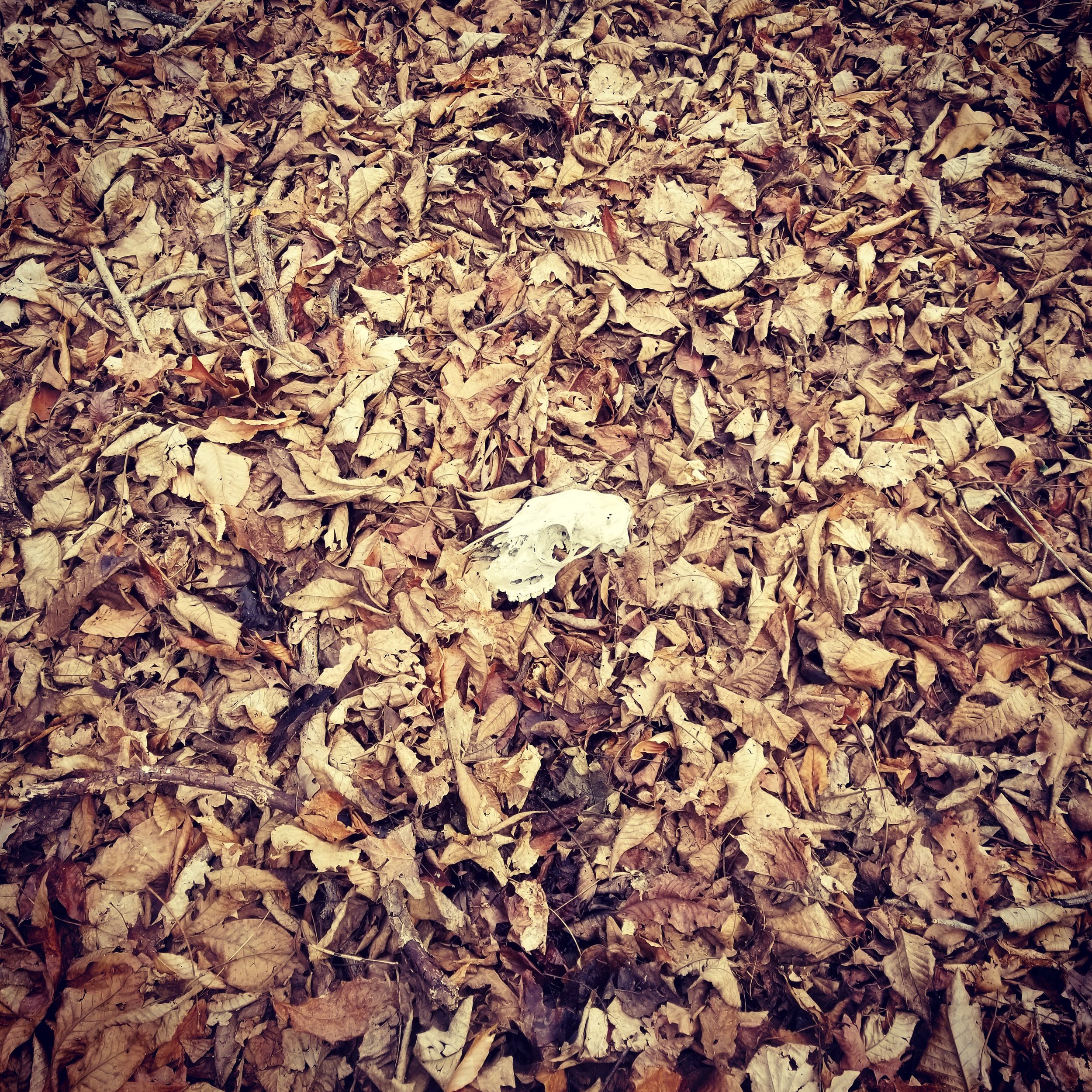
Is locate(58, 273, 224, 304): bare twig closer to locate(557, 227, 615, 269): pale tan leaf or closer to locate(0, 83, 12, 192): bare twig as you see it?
locate(0, 83, 12, 192): bare twig

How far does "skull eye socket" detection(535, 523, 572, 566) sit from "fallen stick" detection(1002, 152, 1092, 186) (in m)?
2.30

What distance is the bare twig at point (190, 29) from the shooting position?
8.63ft

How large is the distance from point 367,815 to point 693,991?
0.96m

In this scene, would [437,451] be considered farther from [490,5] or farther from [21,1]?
[21,1]

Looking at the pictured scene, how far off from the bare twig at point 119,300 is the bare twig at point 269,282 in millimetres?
415

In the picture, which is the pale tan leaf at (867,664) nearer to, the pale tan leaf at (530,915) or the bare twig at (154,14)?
the pale tan leaf at (530,915)

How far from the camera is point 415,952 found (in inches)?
66.6

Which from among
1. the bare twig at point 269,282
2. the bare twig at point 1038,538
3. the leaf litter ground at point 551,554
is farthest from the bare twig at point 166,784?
the bare twig at point 1038,538

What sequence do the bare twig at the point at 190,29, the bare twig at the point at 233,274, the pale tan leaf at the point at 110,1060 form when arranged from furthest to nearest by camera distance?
1. the bare twig at the point at 190,29
2. the bare twig at the point at 233,274
3. the pale tan leaf at the point at 110,1060

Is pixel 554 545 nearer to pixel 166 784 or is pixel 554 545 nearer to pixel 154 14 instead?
pixel 166 784

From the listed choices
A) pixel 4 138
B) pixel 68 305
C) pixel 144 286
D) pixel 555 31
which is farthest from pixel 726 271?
pixel 4 138

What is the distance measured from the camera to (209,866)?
1.78 meters

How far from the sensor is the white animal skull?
1990 mm

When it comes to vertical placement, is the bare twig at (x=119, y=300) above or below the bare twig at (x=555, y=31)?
below
